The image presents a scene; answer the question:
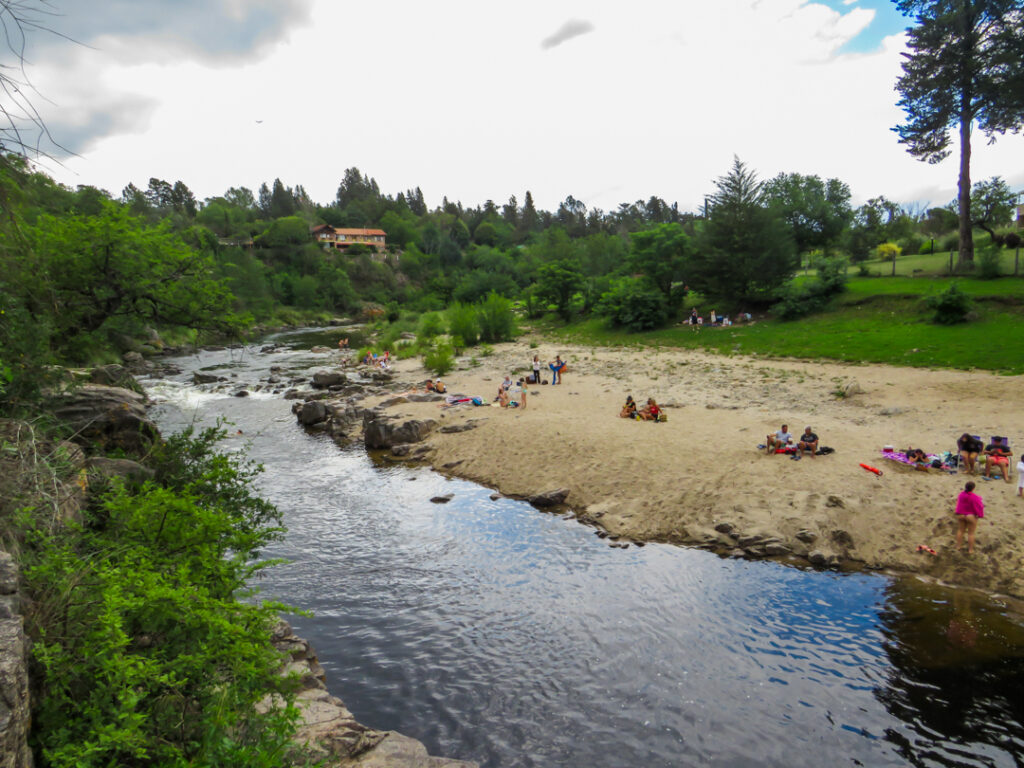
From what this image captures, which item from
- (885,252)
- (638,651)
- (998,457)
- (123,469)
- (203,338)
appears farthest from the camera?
(885,252)

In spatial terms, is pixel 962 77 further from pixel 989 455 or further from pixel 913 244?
pixel 989 455

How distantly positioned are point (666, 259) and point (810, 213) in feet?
52.7

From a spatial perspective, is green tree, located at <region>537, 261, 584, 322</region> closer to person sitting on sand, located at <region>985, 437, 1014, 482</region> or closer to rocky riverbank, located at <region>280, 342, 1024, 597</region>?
rocky riverbank, located at <region>280, 342, 1024, 597</region>

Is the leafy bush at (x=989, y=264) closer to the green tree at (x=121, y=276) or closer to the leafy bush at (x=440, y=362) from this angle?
the leafy bush at (x=440, y=362)

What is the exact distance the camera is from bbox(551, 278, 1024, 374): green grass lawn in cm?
2372

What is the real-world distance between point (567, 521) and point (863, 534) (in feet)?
20.0

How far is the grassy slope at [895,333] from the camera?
23.8m

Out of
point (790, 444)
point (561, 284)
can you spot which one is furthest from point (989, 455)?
point (561, 284)

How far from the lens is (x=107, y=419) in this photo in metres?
11.6

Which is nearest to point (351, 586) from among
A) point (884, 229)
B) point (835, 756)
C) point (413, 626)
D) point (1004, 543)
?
point (413, 626)

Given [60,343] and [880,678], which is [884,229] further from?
[60,343]

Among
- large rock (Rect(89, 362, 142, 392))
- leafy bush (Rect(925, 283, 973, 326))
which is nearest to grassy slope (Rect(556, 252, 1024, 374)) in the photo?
leafy bush (Rect(925, 283, 973, 326))

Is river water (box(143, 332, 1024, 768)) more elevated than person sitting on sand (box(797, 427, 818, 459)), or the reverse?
person sitting on sand (box(797, 427, 818, 459))

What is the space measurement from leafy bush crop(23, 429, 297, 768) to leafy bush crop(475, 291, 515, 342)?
40.0 meters
